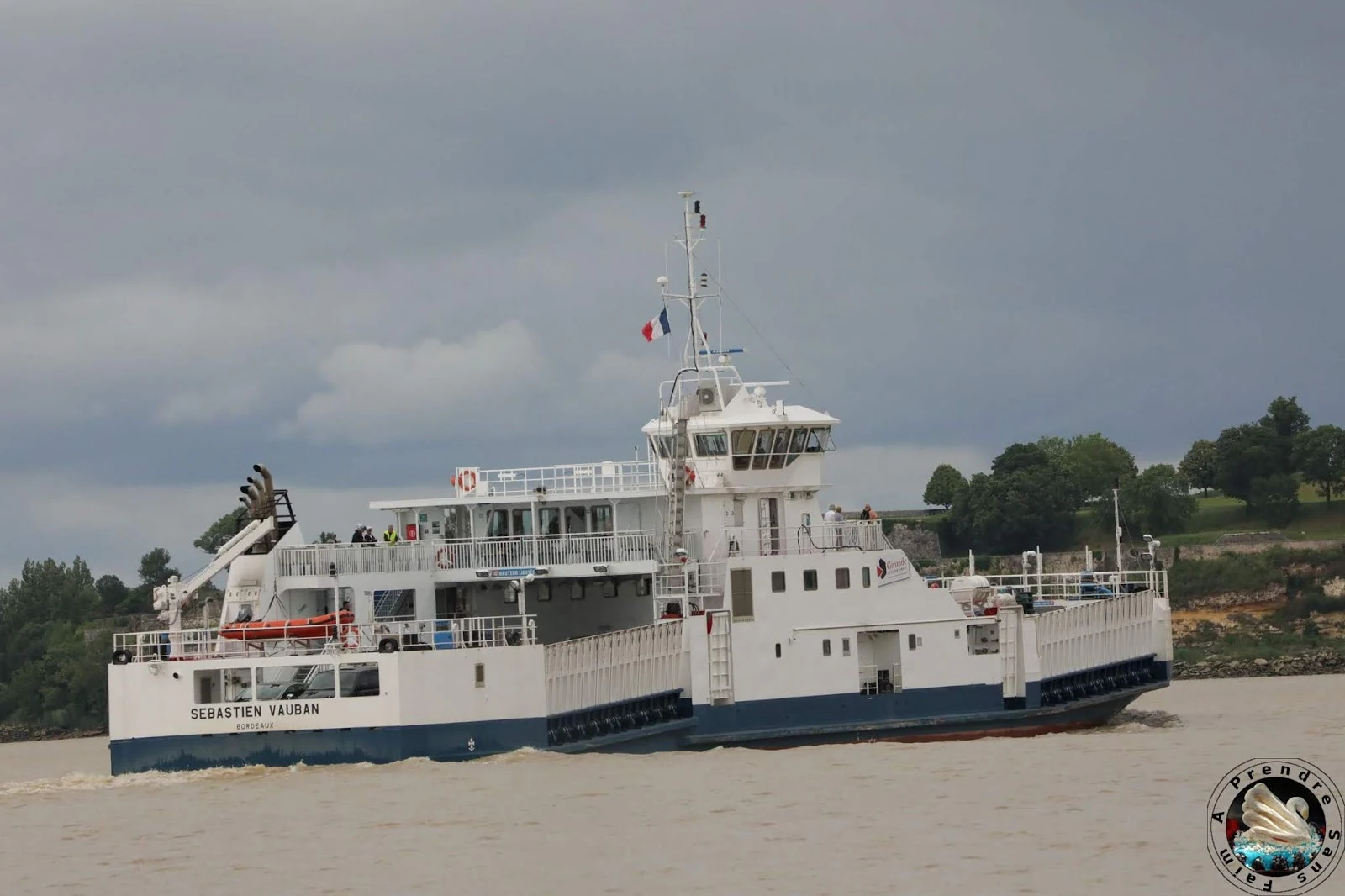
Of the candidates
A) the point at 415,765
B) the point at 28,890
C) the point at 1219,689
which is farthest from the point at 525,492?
the point at 1219,689

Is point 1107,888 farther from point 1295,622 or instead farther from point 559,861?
point 1295,622

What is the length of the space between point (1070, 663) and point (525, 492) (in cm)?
1065

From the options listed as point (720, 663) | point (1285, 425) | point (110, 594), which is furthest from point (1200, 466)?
point (720, 663)

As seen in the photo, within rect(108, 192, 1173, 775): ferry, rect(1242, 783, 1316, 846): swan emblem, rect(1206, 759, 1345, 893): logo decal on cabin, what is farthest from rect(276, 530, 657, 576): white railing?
rect(1242, 783, 1316, 846): swan emblem

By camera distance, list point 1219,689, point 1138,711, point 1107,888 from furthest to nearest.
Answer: point 1219,689 < point 1138,711 < point 1107,888

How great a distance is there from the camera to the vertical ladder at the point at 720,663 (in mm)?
33625

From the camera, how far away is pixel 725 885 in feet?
69.6

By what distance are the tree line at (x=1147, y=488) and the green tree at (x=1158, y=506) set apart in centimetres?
4

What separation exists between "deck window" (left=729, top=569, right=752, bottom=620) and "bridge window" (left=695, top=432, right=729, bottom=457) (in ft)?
8.85

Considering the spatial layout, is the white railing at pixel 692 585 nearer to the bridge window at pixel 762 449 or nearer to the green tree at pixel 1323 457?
the bridge window at pixel 762 449

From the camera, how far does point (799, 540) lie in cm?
3562

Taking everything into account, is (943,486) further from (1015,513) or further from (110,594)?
(110,594)

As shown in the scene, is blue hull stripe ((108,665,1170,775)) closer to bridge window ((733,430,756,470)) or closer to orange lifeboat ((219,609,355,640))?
orange lifeboat ((219,609,355,640))

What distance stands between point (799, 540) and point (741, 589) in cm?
182
